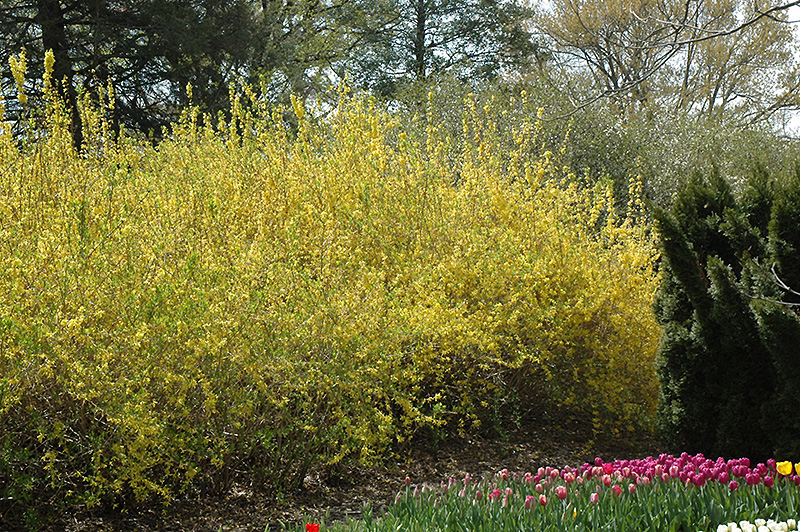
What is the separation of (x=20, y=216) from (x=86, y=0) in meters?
9.82

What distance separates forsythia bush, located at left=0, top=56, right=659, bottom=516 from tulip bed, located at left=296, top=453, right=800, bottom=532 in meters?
0.86

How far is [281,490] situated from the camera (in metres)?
3.44

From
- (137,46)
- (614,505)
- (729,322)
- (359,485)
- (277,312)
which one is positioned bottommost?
(359,485)

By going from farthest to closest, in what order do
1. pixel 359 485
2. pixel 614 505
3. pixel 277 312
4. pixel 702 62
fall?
pixel 702 62, pixel 359 485, pixel 277 312, pixel 614 505

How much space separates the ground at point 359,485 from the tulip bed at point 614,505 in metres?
0.48

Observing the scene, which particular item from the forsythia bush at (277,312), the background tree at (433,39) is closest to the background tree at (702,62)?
the background tree at (433,39)

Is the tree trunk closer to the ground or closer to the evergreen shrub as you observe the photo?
the ground

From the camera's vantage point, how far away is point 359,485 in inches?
146

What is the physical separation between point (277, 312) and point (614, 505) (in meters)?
1.70

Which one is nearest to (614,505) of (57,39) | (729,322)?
(729,322)

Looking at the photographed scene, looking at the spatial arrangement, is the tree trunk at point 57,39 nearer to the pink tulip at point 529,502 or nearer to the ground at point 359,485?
the ground at point 359,485

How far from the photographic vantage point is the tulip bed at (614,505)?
2273mm

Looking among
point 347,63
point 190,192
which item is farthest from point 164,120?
point 190,192

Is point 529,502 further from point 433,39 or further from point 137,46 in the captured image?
point 433,39
